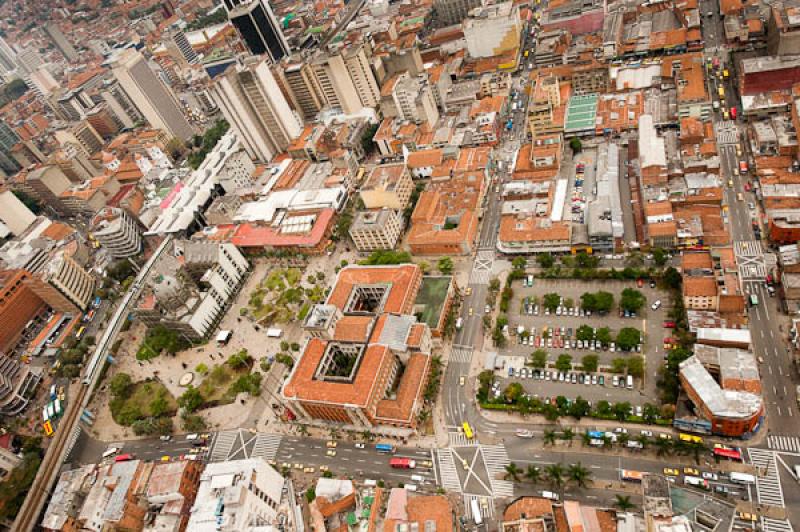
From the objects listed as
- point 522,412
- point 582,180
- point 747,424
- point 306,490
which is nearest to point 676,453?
point 747,424

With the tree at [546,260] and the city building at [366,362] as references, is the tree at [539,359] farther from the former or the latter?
the tree at [546,260]

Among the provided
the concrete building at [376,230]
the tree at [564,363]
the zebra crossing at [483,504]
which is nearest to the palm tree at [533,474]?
the zebra crossing at [483,504]

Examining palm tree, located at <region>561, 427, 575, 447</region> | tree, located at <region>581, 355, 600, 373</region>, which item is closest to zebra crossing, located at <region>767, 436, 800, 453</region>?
tree, located at <region>581, 355, 600, 373</region>

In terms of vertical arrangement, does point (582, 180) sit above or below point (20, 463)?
below

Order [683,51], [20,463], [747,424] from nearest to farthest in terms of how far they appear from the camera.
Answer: [747,424] → [20,463] → [683,51]

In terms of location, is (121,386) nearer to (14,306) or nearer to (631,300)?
(14,306)

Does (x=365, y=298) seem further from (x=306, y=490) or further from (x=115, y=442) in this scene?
(x=115, y=442)
